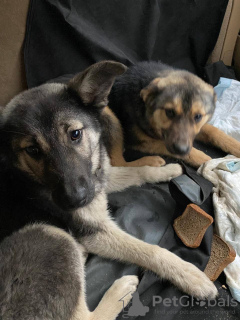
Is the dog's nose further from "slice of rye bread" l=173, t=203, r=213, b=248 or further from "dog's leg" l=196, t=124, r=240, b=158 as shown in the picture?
"dog's leg" l=196, t=124, r=240, b=158

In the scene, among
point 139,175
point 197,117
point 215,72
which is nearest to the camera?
point 197,117

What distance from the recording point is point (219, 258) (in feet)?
6.95

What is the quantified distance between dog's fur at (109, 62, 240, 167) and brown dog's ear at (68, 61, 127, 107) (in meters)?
0.76

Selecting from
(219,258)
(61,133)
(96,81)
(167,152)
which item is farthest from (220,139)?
(61,133)

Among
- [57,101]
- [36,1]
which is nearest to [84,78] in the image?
[57,101]

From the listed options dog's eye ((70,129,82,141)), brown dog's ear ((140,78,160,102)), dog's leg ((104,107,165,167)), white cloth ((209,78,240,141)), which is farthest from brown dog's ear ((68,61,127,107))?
white cloth ((209,78,240,141))

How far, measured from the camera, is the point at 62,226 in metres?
2.07

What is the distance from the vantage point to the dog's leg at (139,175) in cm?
273

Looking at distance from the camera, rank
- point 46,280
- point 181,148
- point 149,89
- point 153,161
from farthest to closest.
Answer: point 153,161 → point 149,89 → point 181,148 → point 46,280

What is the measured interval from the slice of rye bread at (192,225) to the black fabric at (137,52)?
0.06 meters

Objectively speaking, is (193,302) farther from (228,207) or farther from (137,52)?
(137,52)

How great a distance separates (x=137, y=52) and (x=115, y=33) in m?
0.42

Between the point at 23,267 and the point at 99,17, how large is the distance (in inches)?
108

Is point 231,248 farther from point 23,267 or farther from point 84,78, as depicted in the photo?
point 84,78
